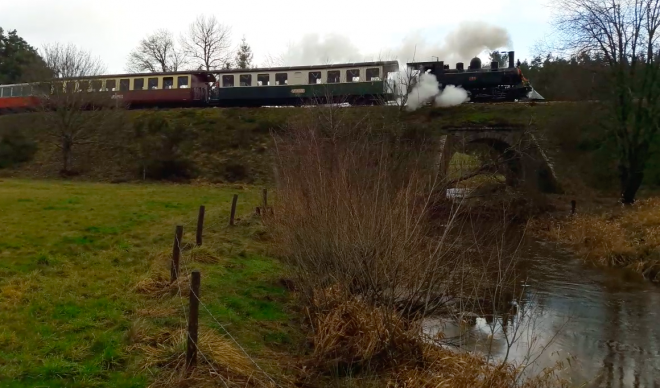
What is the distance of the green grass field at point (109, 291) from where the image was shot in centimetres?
570

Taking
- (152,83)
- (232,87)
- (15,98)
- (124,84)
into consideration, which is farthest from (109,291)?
(15,98)

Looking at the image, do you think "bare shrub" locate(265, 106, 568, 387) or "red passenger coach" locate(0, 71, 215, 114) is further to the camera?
"red passenger coach" locate(0, 71, 215, 114)

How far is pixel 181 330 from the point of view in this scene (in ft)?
21.0

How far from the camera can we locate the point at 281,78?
106 feet

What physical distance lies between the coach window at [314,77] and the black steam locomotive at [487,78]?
5.77m


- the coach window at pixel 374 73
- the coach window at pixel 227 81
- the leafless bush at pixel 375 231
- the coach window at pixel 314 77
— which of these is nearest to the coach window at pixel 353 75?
the coach window at pixel 374 73

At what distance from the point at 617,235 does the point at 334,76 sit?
61.9 feet

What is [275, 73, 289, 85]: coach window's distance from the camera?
105 ft

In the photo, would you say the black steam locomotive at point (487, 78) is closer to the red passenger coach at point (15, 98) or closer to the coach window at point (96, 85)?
the coach window at point (96, 85)

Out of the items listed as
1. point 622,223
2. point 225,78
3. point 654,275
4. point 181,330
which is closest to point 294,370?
point 181,330

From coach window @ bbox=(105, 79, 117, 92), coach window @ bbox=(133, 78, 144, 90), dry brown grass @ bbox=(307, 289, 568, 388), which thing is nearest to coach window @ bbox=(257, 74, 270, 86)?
coach window @ bbox=(133, 78, 144, 90)

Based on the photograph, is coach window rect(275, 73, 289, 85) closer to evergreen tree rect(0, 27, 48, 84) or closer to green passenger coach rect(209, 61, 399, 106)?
green passenger coach rect(209, 61, 399, 106)

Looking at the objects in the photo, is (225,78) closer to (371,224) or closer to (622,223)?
(622,223)

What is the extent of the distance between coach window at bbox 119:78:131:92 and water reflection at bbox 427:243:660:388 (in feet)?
96.9
